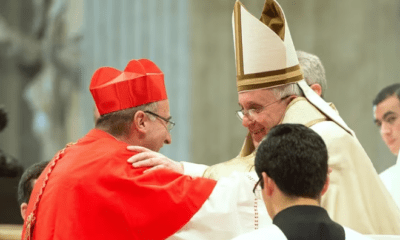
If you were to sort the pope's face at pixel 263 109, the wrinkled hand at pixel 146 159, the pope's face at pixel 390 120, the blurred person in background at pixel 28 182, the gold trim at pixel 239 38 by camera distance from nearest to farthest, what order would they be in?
the wrinkled hand at pixel 146 159 → the pope's face at pixel 263 109 → the gold trim at pixel 239 38 → the blurred person in background at pixel 28 182 → the pope's face at pixel 390 120

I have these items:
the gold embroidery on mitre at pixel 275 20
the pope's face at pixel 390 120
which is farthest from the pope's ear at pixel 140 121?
the pope's face at pixel 390 120

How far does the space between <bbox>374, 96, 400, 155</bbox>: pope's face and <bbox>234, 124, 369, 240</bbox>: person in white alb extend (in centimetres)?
340

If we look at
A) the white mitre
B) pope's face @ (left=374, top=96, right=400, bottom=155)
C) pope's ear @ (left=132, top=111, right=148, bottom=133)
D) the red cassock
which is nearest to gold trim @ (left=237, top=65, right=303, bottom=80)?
the white mitre

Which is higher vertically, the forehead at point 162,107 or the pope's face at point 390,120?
the forehead at point 162,107

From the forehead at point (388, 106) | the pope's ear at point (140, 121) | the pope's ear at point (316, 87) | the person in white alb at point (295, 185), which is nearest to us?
the person in white alb at point (295, 185)

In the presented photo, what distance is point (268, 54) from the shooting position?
2.97 m

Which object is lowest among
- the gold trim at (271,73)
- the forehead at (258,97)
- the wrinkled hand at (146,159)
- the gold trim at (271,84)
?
the wrinkled hand at (146,159)

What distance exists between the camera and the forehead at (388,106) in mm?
5234

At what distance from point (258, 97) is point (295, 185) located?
1.12 m

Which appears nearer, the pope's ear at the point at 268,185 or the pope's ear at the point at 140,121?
the pope's ear at the point at 268,185

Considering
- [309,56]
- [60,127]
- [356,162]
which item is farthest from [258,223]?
[60,127]

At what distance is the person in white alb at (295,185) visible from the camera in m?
1.82

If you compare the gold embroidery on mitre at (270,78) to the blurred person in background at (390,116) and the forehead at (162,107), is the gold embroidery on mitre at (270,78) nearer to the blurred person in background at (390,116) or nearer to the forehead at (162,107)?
the forehead at (162,107)

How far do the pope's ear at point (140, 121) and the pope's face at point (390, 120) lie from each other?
288 cm
